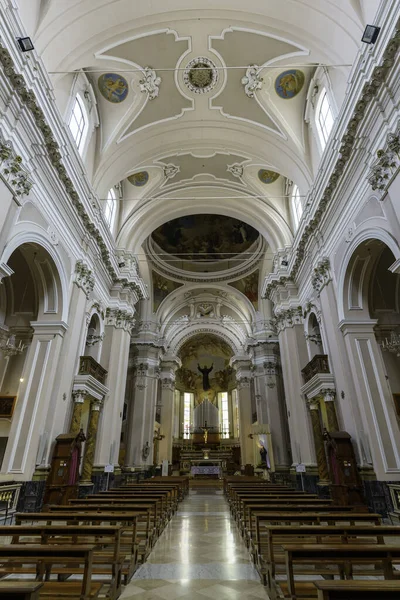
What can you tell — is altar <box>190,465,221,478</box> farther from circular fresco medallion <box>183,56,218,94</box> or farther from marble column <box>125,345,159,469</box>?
circular fresco medallion <box>183,56,218,94</box>

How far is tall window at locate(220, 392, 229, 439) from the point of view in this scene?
32.3 meters

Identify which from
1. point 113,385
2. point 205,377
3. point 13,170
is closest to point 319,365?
point 113,385

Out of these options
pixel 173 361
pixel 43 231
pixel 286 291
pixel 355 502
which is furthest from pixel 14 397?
pixel 173 361

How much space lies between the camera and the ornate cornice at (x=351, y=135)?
660 centimetres

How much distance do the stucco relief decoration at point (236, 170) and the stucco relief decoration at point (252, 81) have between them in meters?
3.41

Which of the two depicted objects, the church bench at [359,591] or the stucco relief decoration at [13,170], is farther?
the stucco relief decoration at [13,170]

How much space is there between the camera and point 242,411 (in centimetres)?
2428

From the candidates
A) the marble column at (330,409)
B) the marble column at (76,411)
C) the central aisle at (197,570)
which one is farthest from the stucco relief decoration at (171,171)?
the central aisle at (197,570)

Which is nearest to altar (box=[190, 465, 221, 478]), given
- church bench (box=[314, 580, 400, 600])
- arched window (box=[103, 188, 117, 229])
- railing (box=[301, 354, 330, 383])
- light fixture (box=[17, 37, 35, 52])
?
railing (box=[301, 354, 330, 383])

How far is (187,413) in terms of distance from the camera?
33844mm

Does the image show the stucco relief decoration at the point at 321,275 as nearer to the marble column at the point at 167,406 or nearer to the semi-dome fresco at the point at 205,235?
the semi-dome fresco at the point at 205,235

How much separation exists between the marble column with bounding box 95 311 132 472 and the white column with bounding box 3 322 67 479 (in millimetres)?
3857

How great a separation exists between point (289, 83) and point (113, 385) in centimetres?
1193

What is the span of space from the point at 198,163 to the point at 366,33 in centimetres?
878
